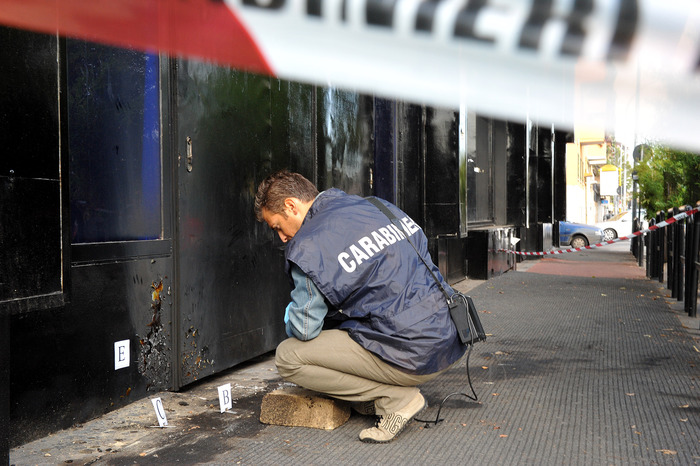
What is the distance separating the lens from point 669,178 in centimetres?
1430

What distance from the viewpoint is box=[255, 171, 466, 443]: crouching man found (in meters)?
3.21

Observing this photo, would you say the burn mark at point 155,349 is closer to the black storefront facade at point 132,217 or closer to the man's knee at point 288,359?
the black storefront facade at point 132,217

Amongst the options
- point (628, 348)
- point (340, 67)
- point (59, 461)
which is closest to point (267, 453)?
point (59, 461)

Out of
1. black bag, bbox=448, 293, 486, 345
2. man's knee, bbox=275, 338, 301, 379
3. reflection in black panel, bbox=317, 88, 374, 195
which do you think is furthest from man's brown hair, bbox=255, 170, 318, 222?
reflection in black panel, bbox=317, 88, 374, 195

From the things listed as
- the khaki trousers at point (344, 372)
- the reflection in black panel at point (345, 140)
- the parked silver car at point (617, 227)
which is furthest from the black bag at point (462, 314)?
the parked silver car at point (617, 227)

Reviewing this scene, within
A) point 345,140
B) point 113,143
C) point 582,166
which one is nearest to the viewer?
point 113,143

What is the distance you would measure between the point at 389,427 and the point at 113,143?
82.7 inches

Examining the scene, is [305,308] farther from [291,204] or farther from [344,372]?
[291,204]

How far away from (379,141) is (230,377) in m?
3.85

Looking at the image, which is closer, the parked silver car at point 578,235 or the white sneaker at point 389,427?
the white sneaker at point 389,427

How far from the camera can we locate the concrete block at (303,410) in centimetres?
361

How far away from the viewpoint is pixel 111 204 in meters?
3.84

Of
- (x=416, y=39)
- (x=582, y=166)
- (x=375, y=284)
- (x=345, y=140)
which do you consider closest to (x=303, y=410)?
(x=375, y=284)

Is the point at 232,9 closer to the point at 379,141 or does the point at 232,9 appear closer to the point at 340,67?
the point at 340,67
